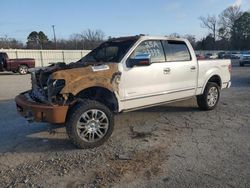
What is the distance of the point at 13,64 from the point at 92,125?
70.9 feet

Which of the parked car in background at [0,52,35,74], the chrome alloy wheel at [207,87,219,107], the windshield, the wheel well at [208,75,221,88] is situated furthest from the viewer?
A: the parked car in background at [0,52,35,74]

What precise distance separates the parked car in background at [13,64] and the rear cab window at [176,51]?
20266mm

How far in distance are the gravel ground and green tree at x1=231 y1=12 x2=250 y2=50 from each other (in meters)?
81.1

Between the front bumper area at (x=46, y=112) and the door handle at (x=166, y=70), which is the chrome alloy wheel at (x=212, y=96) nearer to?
the door handle at (x=166, y=70)

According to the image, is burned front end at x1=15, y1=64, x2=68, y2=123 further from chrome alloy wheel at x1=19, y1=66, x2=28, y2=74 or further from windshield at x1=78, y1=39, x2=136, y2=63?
chrome alloy wheel at x1=19, y1=66, x2=28, y2=74

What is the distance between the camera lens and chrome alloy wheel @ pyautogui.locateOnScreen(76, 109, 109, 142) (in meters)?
5.59

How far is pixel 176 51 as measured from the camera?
7.44 m

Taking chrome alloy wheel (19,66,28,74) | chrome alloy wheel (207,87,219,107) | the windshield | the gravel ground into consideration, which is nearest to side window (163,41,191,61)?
the windshield

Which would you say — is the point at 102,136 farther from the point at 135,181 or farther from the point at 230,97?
the point at 230,97

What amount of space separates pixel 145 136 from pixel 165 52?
197cm

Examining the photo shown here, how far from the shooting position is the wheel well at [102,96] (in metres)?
6.05

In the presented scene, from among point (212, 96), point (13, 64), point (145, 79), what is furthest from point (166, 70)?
point (13, 64)

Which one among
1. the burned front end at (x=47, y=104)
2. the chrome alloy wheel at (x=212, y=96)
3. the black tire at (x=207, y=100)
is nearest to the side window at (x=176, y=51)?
the black tire at (x=207, y=100)

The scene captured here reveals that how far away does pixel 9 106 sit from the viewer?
382 inches
